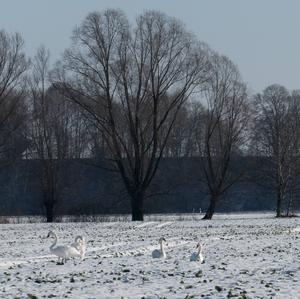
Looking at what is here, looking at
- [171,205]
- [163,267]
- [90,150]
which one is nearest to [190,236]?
[163,267]

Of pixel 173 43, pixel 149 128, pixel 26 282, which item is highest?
pixel 173 43

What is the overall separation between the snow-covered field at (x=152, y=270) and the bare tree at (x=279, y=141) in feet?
105

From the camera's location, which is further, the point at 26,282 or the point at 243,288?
the point at 26,282

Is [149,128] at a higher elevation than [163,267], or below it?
higher

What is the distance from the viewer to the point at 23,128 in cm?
6475

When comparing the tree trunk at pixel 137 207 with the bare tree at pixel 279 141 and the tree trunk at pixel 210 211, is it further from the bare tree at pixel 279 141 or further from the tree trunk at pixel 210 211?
the bare tree at pixel 279 141

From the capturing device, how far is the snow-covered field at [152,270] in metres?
14.3

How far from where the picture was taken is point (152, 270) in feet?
59.9

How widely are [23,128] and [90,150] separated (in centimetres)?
2846

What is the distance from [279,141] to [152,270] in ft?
148

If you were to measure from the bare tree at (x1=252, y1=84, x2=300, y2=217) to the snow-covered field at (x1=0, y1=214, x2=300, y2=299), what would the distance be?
31.9 metres

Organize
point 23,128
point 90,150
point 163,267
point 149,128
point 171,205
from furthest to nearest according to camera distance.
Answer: point 90,150, point 171,205, point 23,128, point 149,128, point 163,267

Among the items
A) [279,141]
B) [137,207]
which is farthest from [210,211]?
[279,141]

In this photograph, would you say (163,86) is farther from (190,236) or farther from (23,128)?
(190,236)
